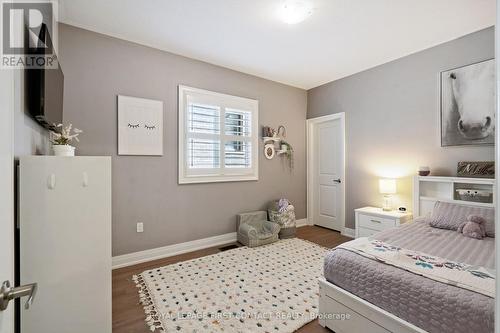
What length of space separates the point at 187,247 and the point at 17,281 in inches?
81.4

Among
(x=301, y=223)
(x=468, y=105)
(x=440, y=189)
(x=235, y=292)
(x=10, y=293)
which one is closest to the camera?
(x=10, y=293)

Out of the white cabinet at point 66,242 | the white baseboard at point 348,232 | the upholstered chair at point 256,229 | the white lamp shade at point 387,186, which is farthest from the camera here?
the white baseboard at point 348,232

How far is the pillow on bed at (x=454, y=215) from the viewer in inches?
87.5

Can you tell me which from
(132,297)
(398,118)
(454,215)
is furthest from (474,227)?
(132,297)

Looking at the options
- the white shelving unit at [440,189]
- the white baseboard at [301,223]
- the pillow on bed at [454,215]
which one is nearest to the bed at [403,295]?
the pillow on bed at [454,215]

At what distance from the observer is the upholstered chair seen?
10.9 ft

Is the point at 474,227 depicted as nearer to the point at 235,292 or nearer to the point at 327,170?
the point at 235,292

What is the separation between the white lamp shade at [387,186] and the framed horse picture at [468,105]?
2.39 feet

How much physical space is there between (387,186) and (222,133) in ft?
8.20

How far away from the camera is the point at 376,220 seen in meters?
3.14

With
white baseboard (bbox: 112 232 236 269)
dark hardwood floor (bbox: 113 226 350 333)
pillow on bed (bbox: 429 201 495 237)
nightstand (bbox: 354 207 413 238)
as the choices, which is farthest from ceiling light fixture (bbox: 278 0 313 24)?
white baseboard (bbox: 112 232 236 269)

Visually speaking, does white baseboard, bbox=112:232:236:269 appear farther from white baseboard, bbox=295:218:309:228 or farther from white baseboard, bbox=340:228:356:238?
white baseboard, bbox=340:228:356:238

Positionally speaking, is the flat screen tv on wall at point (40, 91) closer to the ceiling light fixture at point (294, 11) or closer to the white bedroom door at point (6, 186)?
the white bedroom door at point (6, 186)

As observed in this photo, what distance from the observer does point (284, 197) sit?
14.2 ft
